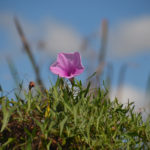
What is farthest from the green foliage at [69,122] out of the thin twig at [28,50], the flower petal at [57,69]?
the thin twig at [28,50]

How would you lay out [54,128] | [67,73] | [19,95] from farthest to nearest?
[67,73], [19,95], [54,128]

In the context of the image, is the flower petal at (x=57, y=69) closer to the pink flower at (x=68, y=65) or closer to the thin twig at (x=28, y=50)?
the pink flower at (x=68, y=65)

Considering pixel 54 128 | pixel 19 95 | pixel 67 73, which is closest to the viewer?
pixel 54 128

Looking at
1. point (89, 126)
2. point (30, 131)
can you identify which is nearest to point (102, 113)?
point (89, 126)

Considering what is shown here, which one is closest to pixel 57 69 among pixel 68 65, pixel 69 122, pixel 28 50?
pixel 68 65

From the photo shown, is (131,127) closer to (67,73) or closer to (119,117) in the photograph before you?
(119,117)
